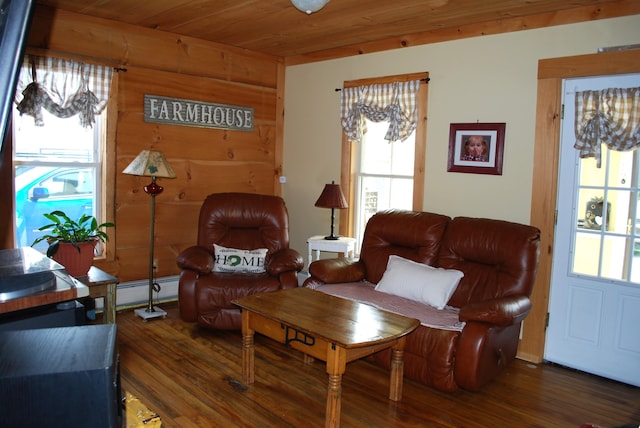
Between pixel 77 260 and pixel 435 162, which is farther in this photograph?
pixel 435 162

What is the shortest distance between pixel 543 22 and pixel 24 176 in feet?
13.1

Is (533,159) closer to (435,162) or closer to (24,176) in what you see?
(435,162)

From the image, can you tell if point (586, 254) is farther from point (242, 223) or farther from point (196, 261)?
point (196, 261)

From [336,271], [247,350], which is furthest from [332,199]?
[247,350]

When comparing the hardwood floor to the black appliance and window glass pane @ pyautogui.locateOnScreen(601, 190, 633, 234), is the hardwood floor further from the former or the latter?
the black appliance

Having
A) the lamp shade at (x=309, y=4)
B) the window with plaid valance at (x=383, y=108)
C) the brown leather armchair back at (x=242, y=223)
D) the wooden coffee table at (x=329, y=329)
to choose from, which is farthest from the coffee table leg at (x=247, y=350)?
the window with plaid valance at (x=383, y=108)

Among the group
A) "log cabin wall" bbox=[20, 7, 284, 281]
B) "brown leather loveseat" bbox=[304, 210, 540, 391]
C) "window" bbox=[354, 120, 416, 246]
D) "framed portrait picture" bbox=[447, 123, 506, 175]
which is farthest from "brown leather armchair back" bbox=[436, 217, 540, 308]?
"log cabin wall" bbox=[20, 7, 284, 281]

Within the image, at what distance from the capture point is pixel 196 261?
3.99 metres

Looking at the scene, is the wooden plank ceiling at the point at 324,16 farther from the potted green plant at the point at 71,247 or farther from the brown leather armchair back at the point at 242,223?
the potted green plant at the point at 71,247

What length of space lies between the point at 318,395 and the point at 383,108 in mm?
2538

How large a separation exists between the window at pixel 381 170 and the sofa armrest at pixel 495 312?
1423mm

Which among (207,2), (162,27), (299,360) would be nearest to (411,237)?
(299,360)

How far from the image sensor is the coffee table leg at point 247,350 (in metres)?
3.09

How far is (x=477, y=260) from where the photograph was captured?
3.65 meters
